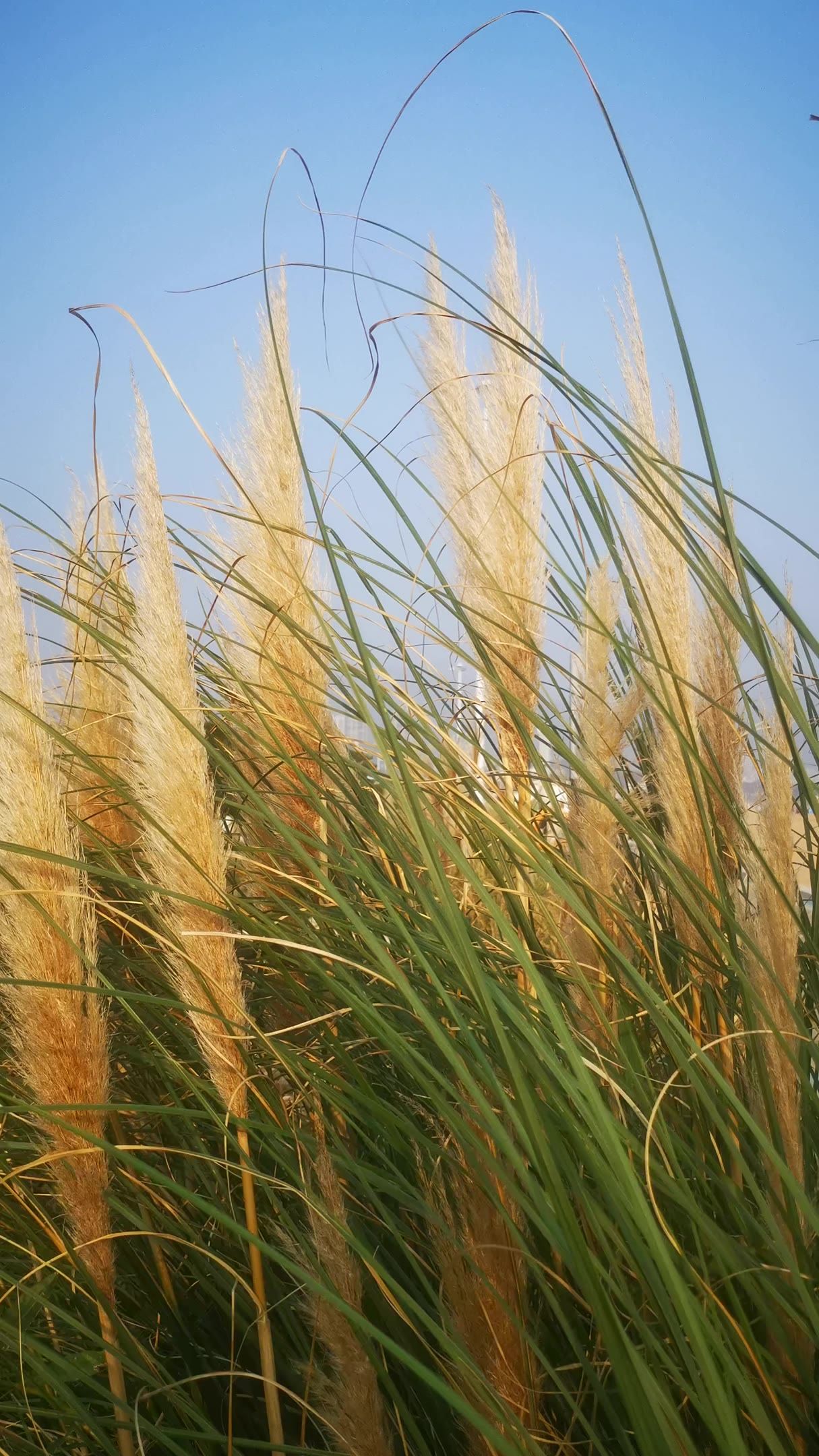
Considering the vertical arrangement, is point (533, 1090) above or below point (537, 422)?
below

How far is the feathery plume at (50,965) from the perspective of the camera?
1215 mm

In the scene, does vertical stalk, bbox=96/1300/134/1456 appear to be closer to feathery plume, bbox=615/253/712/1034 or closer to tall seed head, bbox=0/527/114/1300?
tall seed head, bbox=0/527/114/1300

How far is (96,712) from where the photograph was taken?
184 centimetres

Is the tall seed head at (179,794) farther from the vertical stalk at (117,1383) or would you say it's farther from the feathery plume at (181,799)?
the vertical stalk at (117,1383)

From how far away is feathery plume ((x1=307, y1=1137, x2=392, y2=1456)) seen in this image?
3.18ft

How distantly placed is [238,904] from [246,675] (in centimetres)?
48

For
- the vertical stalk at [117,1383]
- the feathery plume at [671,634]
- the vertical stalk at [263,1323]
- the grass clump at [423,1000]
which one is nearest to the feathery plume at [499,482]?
the grass clump at [423,1000]

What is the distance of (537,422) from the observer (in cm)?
198

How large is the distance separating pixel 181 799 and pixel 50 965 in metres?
0.24

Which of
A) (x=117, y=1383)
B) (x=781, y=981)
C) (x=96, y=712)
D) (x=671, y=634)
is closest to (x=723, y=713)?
(x=671, y=634)

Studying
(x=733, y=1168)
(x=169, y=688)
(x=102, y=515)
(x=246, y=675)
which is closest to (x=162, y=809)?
(x=169, y=688)

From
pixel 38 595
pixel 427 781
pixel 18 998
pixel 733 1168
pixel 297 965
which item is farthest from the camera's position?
pixel 38 595

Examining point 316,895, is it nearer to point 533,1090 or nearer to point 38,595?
point 533,1090

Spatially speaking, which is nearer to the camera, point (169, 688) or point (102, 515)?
point (169, 688)
